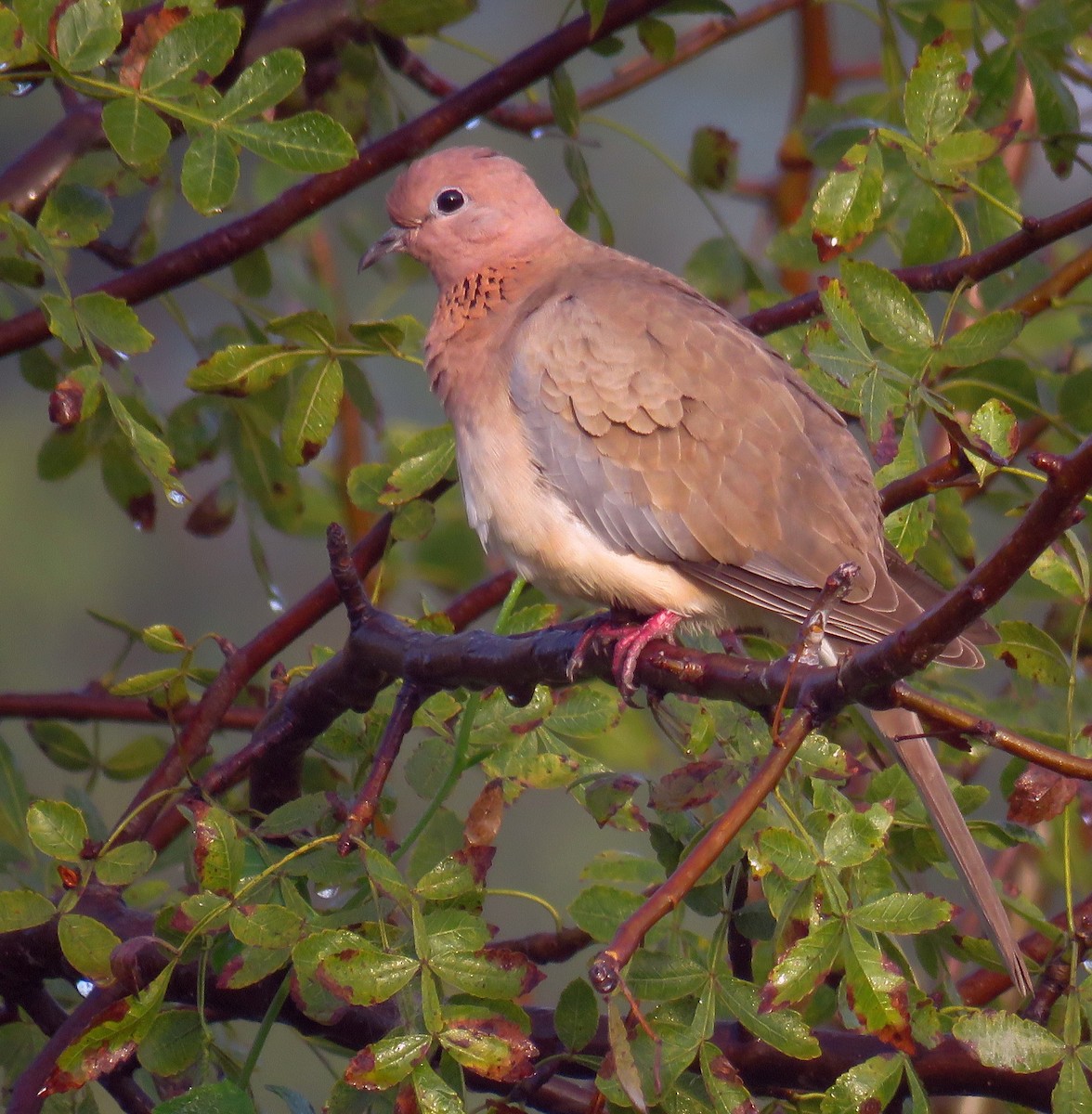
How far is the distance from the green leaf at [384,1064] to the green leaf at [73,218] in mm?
1367

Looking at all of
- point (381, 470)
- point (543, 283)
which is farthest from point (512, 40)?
point (381, 470)

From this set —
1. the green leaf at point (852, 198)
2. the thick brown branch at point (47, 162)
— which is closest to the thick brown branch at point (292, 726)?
the green leaf at point (852, 198)

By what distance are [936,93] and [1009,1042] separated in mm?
1447

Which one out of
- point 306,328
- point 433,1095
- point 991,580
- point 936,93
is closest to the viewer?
point 991,580

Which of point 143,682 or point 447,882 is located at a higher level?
point 143,682

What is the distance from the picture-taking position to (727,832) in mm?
1360

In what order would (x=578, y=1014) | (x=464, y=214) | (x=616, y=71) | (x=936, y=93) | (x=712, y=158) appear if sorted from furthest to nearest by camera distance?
(x=616, y=71), (x=464, y=214), (x=712, y=158), (x=936, y=93), (x=578, y=1014)

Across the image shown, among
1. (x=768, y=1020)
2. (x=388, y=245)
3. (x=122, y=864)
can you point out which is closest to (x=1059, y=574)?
(x=768, y=1020)

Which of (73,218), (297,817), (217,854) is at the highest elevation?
(73,218)

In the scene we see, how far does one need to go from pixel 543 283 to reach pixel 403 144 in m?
0.43

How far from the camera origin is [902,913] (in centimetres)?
163

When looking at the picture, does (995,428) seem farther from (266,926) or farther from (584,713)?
(266,926)

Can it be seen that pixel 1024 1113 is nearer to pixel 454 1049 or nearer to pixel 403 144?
pixel 454 1049

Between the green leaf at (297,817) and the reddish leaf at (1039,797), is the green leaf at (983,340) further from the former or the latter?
the green leaf at (297,817)
